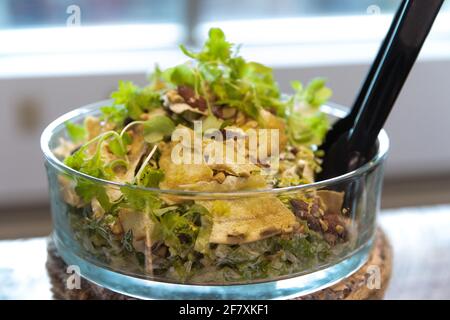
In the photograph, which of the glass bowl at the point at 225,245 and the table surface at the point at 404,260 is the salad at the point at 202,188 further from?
the table surface at the point at 404,260

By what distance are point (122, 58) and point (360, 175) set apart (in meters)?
1.04

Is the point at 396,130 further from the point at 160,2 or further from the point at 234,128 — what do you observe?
the point at 234,128

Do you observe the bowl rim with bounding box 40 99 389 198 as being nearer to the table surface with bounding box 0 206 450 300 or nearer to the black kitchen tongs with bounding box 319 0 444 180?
the black kitchen tongs with bounding box 319 0 444 180

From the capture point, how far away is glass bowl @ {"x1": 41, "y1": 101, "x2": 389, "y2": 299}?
46cm

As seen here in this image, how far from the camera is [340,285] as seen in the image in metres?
0.54

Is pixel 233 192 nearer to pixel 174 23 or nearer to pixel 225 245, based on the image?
pixel 225 245

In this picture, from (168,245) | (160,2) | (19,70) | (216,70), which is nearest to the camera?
(168,245)

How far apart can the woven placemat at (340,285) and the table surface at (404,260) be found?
0.02 m

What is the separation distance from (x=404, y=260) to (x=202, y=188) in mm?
298

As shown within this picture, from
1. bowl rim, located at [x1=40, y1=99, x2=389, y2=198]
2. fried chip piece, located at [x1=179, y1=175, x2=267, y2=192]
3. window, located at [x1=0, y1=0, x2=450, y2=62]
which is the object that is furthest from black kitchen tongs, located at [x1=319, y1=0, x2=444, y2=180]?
window, located at [x1=0, y1=0, x2=450, y2=62]

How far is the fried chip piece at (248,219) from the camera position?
18.1 inches

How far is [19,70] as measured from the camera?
4.48 feet

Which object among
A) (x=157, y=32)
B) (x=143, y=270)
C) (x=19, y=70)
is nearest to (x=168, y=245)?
(x=143, y=270)

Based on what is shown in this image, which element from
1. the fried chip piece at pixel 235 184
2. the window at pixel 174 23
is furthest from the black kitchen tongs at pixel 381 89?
the window at pixel 174 23
